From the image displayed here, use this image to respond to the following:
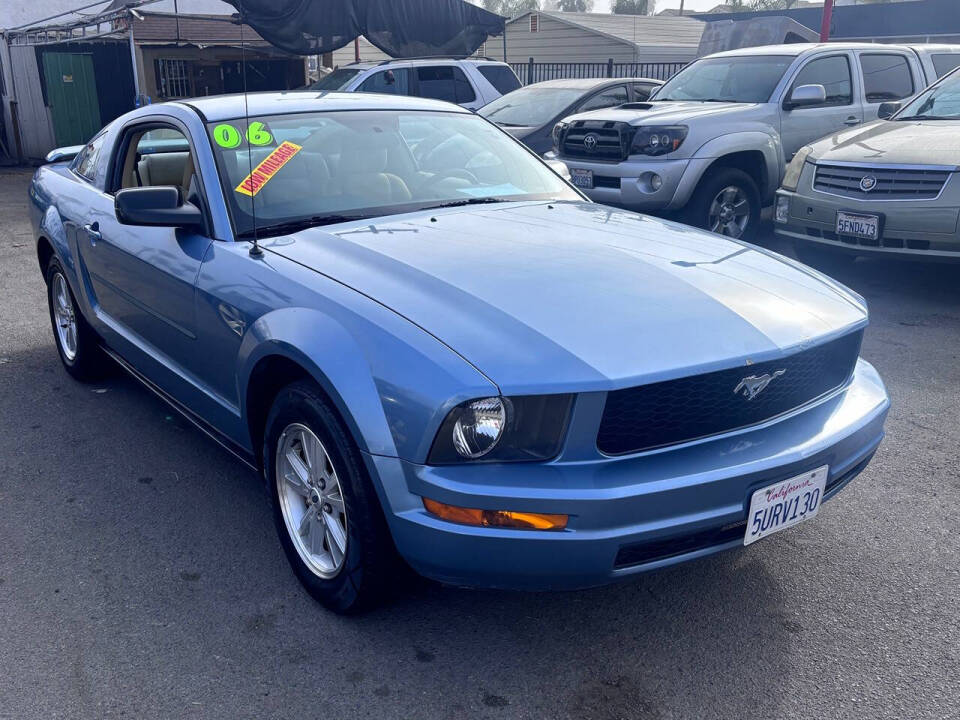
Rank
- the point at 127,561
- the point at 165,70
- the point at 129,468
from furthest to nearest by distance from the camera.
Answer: the point at 165,70 → the point at 129,468 → the point at 127,561

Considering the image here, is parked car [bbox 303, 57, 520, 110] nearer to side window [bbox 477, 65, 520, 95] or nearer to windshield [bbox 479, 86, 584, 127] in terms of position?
side window [bbox 477, 65, 520, 95]

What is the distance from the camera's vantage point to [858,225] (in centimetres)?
657

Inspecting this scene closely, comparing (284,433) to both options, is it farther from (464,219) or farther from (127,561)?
(464,219)

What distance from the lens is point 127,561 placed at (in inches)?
133

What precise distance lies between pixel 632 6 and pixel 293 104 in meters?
77.1

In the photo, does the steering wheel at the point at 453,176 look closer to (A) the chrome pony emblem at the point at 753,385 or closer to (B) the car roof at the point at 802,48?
(A) the chrome pony emblem at the point at 753,385

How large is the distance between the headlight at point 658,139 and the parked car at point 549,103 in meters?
1.93

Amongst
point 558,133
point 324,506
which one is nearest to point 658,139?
point 558,133

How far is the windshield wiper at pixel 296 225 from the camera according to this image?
351cm

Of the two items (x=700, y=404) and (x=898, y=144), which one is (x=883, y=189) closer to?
(x=898, y=144)

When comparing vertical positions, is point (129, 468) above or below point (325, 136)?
below

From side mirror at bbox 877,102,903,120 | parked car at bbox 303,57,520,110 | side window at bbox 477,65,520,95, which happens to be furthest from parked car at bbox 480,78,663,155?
side mirror at bbox 877,102,903,120

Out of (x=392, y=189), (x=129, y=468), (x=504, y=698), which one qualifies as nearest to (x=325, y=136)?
(x=392, y=189)

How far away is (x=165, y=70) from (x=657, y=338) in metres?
15.0
